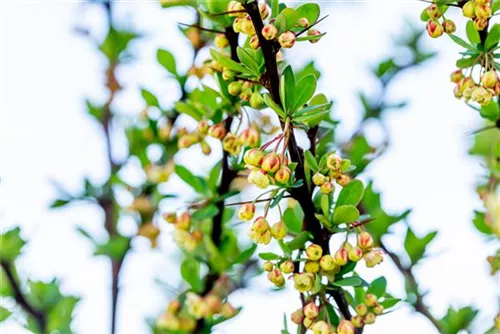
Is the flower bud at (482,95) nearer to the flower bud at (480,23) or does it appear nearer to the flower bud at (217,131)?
the flower bud at (480,23)

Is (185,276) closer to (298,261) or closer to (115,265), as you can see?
(115,265)

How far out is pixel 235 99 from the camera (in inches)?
23.2

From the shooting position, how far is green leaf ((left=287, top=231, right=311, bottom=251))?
1.56ft

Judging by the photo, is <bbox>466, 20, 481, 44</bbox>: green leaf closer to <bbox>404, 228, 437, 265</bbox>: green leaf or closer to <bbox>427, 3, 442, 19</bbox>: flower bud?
<bbox>427, 3, 442, 19</bbox>: flower bud

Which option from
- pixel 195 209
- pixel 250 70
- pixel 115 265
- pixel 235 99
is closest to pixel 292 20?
pixel 250 70

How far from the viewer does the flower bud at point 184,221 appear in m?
0.65

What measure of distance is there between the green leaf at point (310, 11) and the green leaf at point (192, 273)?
32 centimetres

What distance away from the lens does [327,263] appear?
47 cm

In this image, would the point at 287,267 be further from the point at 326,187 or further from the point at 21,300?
the point at 21,300

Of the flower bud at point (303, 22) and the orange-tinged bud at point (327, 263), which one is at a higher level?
the flower bud at point (303, 22)

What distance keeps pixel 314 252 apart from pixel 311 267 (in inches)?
0.4

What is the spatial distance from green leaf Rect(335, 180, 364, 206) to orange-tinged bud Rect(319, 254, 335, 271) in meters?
0.05

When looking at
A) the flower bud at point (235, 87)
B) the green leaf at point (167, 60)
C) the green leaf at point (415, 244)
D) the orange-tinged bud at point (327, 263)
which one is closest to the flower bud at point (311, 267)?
the orange-tinged bud at point (327, 263)

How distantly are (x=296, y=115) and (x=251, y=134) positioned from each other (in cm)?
7
